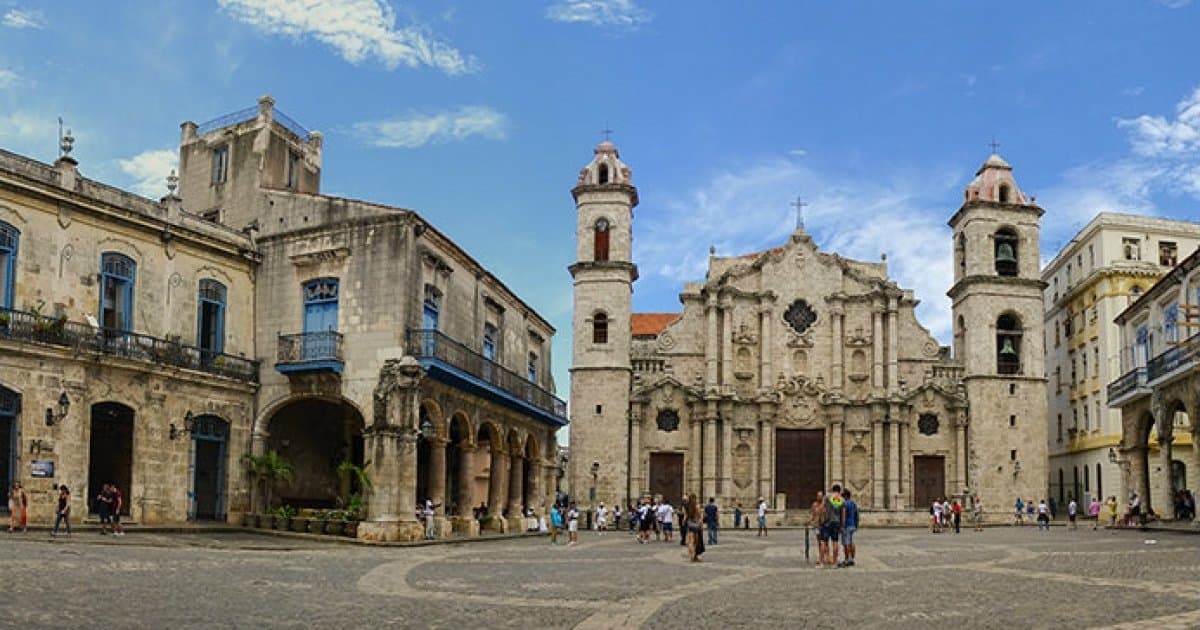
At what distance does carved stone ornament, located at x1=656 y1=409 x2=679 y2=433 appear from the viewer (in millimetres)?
53469

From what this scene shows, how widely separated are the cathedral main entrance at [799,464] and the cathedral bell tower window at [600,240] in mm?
11493

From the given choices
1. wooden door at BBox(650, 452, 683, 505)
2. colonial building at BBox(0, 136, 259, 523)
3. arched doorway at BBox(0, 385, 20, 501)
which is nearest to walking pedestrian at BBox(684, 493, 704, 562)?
colonial building at BBox(0, 136, 259, 523)

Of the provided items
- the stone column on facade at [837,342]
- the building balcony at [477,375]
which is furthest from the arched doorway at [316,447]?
the stone column on facade at [837,342]

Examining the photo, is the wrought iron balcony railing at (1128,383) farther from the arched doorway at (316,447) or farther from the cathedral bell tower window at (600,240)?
the arched doorway at (316,447)

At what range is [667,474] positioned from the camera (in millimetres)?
53406

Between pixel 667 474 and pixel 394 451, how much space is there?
27.1m

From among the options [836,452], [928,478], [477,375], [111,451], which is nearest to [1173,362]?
[928,478]

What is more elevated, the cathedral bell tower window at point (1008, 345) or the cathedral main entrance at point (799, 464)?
the cathedral bell tower window at point (1008, 345)

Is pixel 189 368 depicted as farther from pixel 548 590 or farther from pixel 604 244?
pixel 604 244

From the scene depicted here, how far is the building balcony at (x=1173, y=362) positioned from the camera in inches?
1273

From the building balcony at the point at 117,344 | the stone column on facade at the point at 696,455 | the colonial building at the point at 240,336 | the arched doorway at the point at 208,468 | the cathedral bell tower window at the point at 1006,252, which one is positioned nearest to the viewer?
the building balcony at the point at 117,344

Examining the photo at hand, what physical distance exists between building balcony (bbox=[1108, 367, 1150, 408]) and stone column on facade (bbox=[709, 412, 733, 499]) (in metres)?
16.9

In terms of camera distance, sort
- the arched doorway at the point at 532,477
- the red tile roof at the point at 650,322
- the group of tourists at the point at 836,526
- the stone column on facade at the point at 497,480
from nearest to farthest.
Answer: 1. the group of tourists at the point at 836,526
2. the stone column on facade at the point at 497,480
3. the arched doorway at the point at 532,477
4. the red tile roof at the point at 650,322

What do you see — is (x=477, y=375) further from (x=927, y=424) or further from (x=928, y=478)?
(x=928, y=478)
